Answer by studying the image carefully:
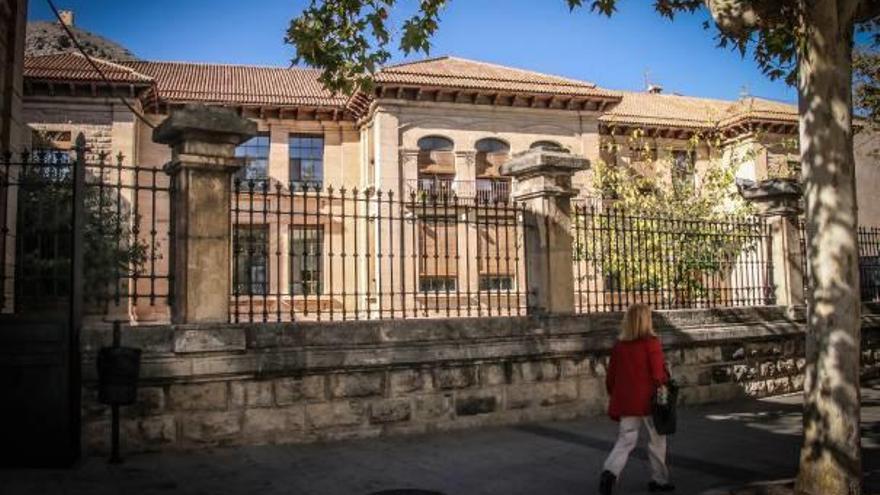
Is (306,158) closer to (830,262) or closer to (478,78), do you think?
(478,78)

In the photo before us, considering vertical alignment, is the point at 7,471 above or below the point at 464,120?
below

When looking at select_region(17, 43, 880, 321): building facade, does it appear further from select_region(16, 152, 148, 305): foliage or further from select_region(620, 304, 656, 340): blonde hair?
select_region(620, 304, 656, 340): blonde hair

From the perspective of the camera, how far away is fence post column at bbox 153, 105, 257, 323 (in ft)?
20.5

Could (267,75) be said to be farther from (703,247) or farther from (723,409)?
(723,409)

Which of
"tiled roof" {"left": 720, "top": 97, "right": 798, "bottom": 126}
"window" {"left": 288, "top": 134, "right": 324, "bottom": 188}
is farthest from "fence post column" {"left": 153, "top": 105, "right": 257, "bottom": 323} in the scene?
"tiled roof" {"left": 720, "top": 97, "right": 798, "bottom": 126}

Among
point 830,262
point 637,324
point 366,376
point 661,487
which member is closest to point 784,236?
point 830,262

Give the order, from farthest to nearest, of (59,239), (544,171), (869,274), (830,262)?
1. (869,274)
2. (59,239)
3. (544,171)
4. (830,262)

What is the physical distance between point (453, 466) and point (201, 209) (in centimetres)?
325

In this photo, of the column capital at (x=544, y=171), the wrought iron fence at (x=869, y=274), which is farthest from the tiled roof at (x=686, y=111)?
the column capital at (x=544, y=171)

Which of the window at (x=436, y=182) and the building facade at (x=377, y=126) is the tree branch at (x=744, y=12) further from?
the window at (x=436, y=182)

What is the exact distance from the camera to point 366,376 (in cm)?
693

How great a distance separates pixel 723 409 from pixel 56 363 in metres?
7.69

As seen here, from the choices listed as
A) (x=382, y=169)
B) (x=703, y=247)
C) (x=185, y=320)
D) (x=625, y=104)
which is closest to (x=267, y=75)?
(x=382, y=169)

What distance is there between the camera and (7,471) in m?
5.46
